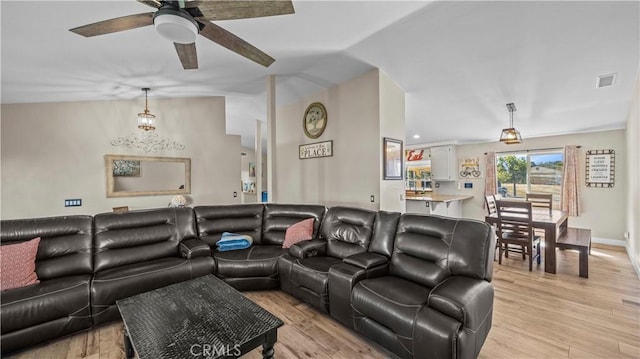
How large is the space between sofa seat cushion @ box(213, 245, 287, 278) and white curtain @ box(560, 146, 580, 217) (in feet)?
20.3

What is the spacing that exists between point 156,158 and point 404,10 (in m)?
4.53

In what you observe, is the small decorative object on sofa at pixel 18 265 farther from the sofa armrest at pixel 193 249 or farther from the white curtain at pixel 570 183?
the white curtain at pixel 570 183

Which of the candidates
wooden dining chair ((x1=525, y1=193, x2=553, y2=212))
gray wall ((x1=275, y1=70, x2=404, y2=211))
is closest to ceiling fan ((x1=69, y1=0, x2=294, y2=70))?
gray wall ((x1=275, y1=70, x2=404, y2=211))

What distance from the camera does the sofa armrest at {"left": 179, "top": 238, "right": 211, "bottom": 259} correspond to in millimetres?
2797

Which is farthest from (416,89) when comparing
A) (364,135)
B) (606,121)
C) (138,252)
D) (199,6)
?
(138,252)

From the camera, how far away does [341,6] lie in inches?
86.2

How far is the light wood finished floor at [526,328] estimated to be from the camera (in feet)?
6.41

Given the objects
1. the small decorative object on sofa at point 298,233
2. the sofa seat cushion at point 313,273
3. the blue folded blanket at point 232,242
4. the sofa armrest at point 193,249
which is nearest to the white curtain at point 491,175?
the small decorative object on sofa at point 298,233

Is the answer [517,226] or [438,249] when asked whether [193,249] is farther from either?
[517,226]

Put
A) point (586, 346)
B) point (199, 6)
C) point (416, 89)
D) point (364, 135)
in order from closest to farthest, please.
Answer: point (199, 6), point (586, 346), point (364, 135), point (416, 89)

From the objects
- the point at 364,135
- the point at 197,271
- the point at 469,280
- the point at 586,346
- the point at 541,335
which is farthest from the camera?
the point at 364,135

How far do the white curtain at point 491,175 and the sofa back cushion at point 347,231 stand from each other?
17.2ft

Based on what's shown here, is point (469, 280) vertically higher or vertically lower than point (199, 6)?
lower

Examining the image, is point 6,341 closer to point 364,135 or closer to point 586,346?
point 364,135
